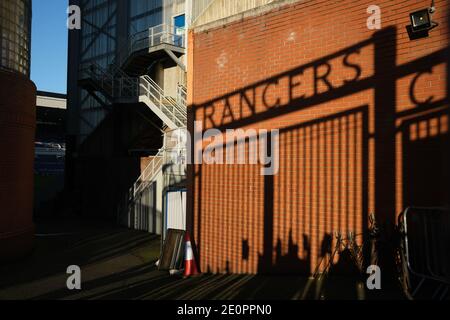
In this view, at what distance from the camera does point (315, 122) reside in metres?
6.66

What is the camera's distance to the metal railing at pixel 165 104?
15.5 meters

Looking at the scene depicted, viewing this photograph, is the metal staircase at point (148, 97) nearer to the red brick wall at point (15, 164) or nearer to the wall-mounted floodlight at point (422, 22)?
the red brick wall at point (15, 164)

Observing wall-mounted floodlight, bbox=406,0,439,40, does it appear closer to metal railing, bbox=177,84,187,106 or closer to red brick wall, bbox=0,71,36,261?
red brick wall, bbox=0,71,36,261

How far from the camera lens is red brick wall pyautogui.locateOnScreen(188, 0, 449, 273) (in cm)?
567

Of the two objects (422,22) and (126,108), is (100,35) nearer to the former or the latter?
(126,108)

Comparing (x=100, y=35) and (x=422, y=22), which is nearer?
(x=422, y=22)

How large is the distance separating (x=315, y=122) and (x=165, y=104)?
10.8 meters

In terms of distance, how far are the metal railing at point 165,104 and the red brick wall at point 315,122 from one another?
713 cm

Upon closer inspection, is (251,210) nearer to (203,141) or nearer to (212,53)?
(203,141)

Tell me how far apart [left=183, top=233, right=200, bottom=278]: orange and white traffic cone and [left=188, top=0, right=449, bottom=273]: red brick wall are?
9.9 inches

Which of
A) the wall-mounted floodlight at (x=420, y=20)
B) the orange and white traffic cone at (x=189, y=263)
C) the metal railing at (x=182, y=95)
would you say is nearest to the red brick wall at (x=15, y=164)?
the orange and white traffic cone at (x=189, y=263)

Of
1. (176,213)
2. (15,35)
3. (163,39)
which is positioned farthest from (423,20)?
(163,39)

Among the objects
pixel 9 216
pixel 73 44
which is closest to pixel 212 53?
pixel 9 216
